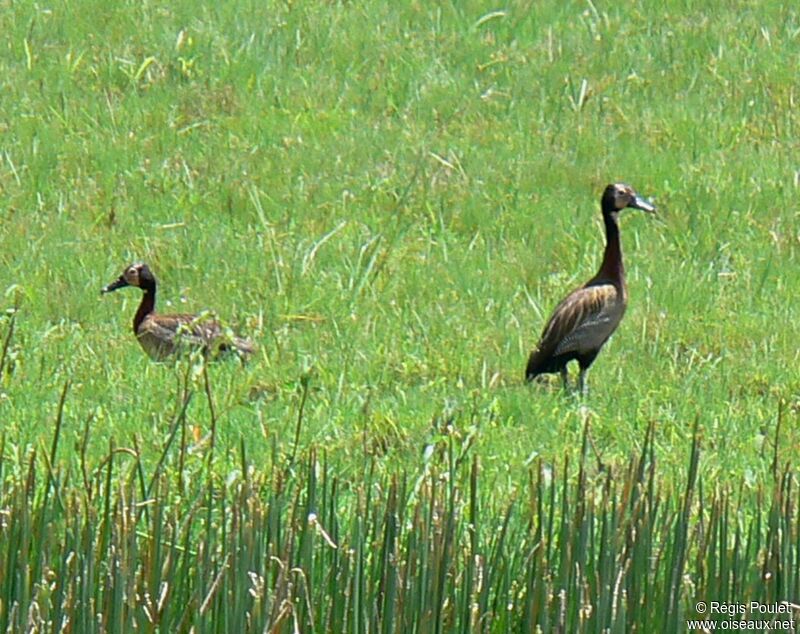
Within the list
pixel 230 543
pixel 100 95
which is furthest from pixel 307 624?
pixel 100 95

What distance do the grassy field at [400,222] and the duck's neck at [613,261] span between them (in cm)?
31

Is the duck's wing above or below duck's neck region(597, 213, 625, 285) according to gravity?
below

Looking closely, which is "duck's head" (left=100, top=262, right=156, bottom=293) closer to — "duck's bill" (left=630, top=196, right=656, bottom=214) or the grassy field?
the grassy field

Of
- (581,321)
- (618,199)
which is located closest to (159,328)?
(581,321)

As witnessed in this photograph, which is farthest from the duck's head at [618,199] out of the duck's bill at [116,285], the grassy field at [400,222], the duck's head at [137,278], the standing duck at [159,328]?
the duck's bill at [116,285]

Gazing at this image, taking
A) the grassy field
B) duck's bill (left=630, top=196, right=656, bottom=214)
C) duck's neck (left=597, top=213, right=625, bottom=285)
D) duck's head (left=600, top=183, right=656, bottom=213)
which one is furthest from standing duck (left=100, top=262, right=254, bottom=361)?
duck's bill (left=630, top=196, right=656, bottom=214)

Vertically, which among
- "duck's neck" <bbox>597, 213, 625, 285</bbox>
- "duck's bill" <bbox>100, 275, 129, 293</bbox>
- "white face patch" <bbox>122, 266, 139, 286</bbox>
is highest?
"duck's neck" <bbox>597, 213, 625, 285</bbox>

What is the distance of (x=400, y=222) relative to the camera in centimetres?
1012

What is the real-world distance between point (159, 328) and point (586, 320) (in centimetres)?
195

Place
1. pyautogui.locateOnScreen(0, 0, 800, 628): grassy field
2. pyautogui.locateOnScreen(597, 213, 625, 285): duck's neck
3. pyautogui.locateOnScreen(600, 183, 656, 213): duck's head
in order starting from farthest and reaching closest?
pyautogui.locateOnScreen(600, 183, 656, 213): duck's head < pyautogui.locateOnScreen(597, 213, 625, 285): duck's neck < pyautogui.locateOnScreen(0, 0, 800, 628): grassy field

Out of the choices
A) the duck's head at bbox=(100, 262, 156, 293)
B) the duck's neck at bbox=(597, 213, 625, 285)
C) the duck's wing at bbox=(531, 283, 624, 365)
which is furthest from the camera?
the duck's head at bbox=(100, 262, 156, 293)

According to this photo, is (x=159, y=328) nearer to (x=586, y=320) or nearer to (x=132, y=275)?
(x=132, y=275)

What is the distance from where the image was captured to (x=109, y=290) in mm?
9102

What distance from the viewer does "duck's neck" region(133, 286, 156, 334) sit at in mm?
8750
